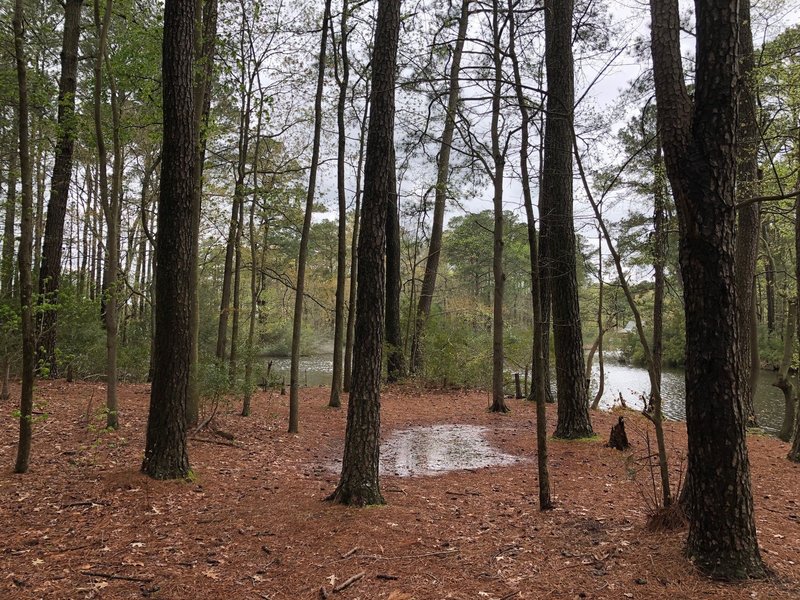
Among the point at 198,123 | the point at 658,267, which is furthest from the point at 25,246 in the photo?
the point at 658,267

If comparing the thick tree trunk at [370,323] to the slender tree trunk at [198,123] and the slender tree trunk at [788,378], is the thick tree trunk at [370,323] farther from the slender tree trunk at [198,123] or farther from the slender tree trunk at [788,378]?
the slender tree trunk at [788,378]

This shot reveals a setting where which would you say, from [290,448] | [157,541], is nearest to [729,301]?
[157,541]

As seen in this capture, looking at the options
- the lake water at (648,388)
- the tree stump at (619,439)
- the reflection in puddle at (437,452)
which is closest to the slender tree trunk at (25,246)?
the reflection in puddle at (437,452)

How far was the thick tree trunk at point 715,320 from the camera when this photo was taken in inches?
121

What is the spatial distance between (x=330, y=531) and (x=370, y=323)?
179 centimetres

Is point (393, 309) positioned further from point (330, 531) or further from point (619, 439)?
point (330, 531)

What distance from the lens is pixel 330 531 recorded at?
3996 mm

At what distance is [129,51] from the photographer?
22.9 feet

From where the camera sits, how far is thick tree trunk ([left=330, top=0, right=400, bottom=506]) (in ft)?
14.9

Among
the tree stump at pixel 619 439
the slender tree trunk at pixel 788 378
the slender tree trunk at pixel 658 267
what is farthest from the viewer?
the slender tree trunk at pixel 788 378

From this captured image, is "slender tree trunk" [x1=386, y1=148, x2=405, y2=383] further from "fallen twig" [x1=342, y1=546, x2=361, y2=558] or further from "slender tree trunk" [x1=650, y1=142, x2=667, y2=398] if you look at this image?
"fallen twig" [x1=342, y1=546, x2=361, y2=558]

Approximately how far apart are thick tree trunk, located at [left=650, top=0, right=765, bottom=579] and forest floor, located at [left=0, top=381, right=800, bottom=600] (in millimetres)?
269

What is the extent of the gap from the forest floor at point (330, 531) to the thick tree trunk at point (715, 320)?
27cm

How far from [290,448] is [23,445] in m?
3.48
